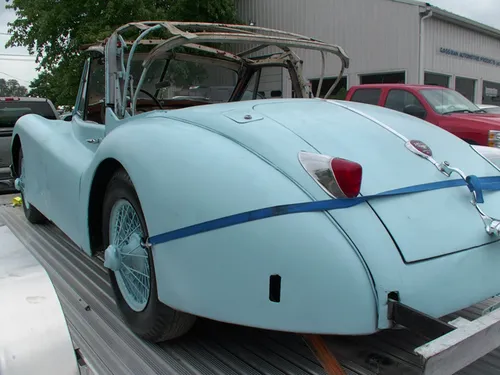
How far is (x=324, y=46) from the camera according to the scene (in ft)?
11.5

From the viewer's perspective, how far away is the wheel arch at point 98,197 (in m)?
2.68

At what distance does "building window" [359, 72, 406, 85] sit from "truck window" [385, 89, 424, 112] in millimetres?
6329

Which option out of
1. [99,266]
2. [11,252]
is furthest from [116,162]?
[99,266]

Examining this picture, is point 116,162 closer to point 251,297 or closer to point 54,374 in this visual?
point 251,297

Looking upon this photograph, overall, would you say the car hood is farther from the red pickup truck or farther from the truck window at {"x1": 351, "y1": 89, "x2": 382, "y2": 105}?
the truck window at {"x1": 351, "y1": 89, "x2": 382, "y2": 105}

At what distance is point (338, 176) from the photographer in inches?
72.0

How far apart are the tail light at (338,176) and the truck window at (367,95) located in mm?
7156

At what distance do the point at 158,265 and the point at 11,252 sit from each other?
0.61 metres

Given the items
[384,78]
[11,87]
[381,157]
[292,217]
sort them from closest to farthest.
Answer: [292,217] → [381,157] → [384,78] → [11,87]

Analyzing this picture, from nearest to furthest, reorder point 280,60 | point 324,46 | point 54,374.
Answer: point 54,374
point 324,46
point 280,60

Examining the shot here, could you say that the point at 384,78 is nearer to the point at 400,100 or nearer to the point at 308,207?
the point at 400,100

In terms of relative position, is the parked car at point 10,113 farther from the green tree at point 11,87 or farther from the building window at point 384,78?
the green tree at point 11,87

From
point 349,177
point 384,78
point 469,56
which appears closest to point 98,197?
point 349,177

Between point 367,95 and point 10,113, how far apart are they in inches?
241
